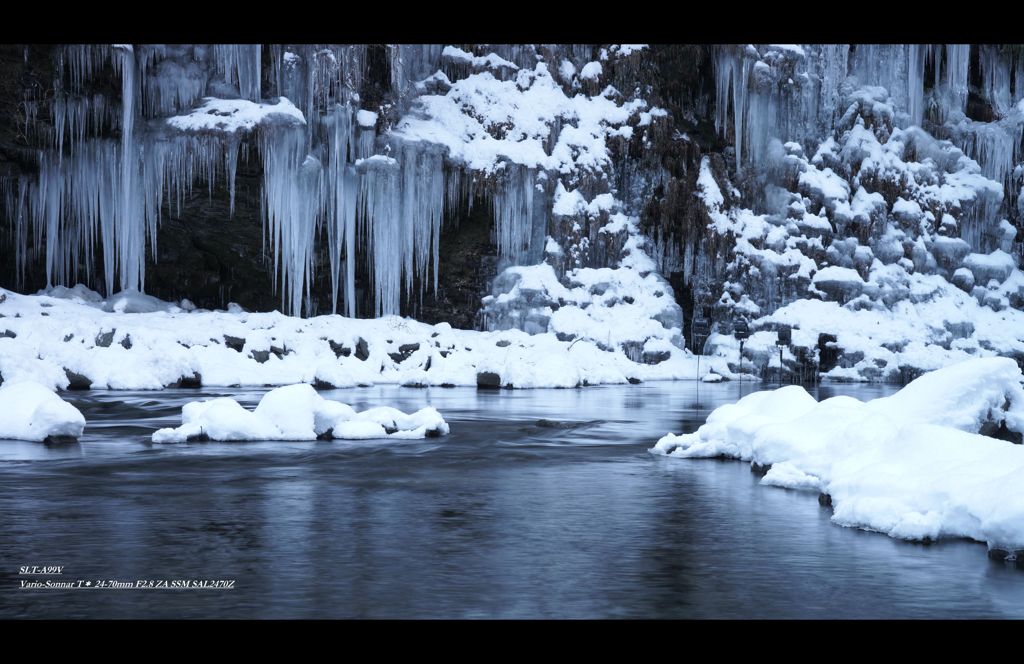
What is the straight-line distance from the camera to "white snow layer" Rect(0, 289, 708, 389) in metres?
27.5

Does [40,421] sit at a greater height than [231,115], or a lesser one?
lesser

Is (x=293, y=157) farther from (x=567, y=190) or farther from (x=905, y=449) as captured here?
(x=905, y=449)

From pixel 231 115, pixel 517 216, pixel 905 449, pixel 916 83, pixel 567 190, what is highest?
pixel 916 83

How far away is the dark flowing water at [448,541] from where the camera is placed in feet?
19.4

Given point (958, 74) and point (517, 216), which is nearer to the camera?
point (517, 216)

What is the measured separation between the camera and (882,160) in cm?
4350

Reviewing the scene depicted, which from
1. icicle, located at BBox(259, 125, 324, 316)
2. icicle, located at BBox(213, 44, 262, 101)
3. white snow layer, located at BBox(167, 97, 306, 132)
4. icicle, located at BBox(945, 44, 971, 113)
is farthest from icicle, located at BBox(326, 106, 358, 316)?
icicle, located at BBox(945, 44, 971, 113)

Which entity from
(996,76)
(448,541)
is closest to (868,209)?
(996,76)

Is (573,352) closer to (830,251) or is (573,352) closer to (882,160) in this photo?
(830,251)

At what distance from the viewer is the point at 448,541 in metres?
7.90

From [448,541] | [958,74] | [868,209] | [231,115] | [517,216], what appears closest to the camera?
[448,541]

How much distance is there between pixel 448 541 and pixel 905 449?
483 centimetres

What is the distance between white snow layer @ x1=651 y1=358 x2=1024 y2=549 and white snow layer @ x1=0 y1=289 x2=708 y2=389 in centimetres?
1834

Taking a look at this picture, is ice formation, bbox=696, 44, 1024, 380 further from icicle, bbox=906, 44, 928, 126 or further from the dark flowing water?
the dark flowing water
